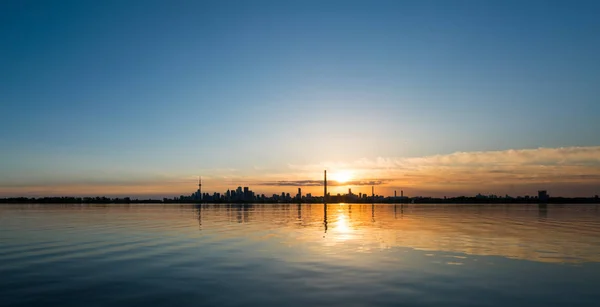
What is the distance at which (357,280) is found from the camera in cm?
1900

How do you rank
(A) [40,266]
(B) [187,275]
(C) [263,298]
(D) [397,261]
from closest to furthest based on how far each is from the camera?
1. (C) [263,298]
2. (B) [187,275]
3. (A) [40,266]
4. (D) [397,261]

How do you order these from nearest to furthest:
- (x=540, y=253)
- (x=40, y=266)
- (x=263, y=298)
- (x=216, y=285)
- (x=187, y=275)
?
(x=263, y=298), (x=216, y=285), (x=187, y=275), (x=40, y=266), (x=540, y=253)

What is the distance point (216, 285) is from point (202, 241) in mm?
18916

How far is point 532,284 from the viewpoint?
1828cm

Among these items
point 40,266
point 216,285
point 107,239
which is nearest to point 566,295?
point 216,285

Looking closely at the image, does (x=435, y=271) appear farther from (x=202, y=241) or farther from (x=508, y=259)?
(x=202, y=241)

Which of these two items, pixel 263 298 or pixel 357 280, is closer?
pixel 263 298

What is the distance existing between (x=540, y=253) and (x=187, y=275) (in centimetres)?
2353

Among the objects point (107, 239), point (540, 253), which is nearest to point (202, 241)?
point (107, 239)

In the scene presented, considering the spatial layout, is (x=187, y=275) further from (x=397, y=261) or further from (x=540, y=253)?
(x=540, y=253)

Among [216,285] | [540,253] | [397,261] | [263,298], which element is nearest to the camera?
[263,298]

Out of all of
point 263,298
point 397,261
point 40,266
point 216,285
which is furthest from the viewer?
point 397,261

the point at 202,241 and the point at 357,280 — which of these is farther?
the point at 202,241

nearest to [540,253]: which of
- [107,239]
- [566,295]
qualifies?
[566,295]
